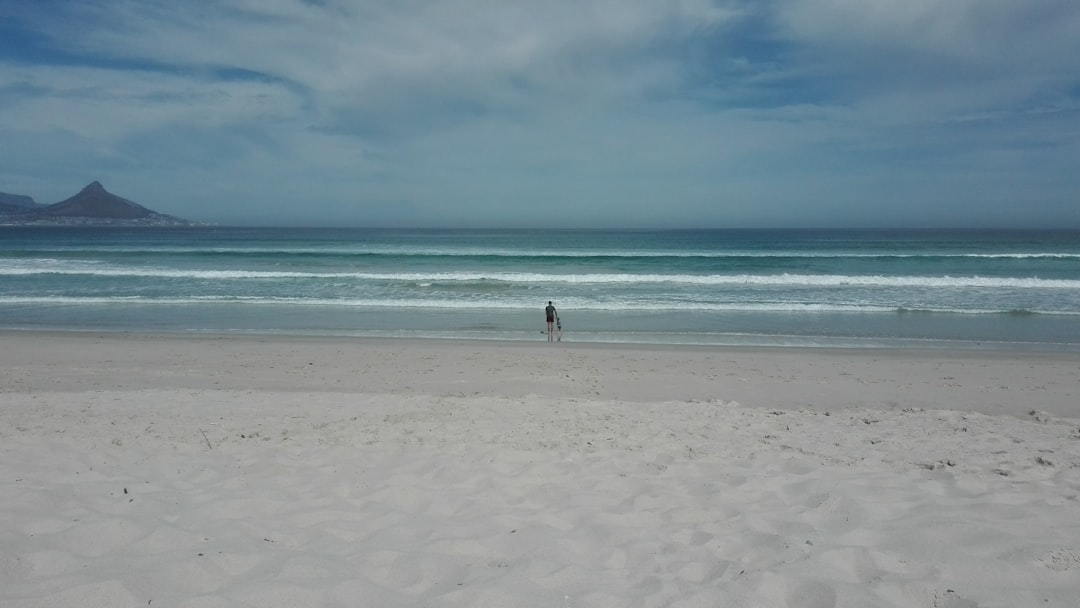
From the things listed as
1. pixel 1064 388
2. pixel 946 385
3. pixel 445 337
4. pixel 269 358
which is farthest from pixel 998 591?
pixel 445 337

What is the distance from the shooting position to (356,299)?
2130cm

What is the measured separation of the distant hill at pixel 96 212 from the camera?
123625mm

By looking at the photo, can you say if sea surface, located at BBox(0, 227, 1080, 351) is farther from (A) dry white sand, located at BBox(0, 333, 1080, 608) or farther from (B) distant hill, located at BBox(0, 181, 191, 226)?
(B) distant hill, located at BBox(0, 181, 191, 226)

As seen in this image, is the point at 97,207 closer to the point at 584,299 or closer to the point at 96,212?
the point at 96,212

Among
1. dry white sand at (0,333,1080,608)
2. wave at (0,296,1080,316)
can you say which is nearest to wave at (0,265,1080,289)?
wave at (0,296,1080,316)

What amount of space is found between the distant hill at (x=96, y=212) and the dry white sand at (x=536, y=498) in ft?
458

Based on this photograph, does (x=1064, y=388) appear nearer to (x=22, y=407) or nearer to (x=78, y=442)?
(x=78, y=442)

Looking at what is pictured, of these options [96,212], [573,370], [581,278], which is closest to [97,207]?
[96,212]

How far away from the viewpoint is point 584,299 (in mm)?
21234

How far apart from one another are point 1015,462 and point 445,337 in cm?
1103

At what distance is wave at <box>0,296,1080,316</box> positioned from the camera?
1798 cm

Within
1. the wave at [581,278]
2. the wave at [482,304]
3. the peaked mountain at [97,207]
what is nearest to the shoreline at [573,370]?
the wave at [482,304]

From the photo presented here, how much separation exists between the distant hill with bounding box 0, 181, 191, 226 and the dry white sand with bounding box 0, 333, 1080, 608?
13967 centimetres

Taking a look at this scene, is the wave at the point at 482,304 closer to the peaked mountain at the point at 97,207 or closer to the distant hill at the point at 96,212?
the distant hill at the point at 96,212
